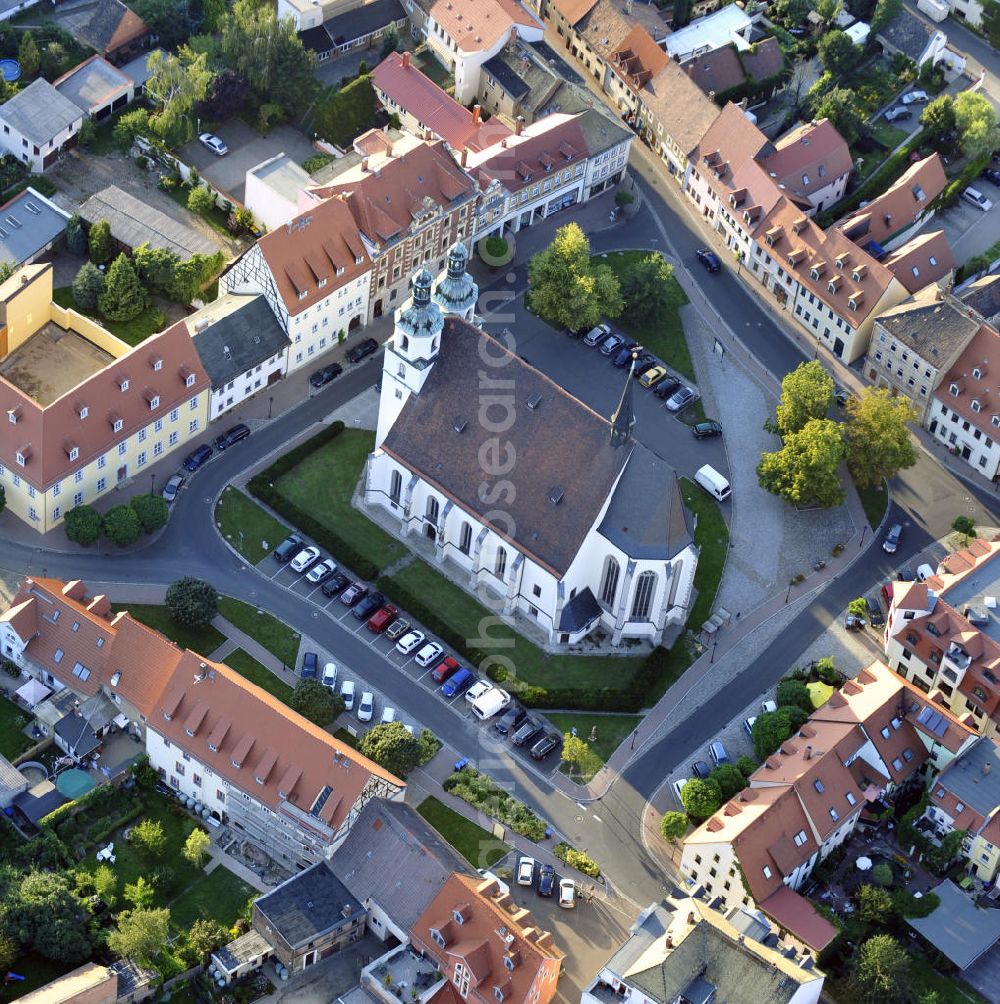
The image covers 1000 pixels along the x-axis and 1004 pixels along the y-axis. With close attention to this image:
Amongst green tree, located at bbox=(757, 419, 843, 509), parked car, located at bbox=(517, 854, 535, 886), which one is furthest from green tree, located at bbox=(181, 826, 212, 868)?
green tree, located at bbox=(757, 419, 843, 509)

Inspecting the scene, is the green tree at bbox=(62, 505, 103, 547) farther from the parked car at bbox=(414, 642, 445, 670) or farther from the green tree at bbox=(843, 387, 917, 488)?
the green tree at bbox=(843, 387, 917, 488)

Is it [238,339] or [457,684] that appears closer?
[457,684]

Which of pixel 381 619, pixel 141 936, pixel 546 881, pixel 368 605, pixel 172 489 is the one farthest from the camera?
pixel 172 489

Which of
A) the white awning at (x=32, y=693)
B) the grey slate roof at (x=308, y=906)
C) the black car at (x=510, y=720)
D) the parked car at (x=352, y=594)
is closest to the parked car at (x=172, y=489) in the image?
the parked car at (x=352, y=594)

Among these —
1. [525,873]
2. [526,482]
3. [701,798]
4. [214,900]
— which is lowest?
[214,900]

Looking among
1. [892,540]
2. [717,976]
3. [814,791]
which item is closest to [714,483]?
[892,540]

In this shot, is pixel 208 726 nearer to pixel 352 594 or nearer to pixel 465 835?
pixel 465 835

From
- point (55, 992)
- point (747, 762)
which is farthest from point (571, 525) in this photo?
point (55, 992)

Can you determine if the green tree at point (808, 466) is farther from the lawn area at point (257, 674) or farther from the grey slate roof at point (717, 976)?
the grey slate roof at point (717, 976)
